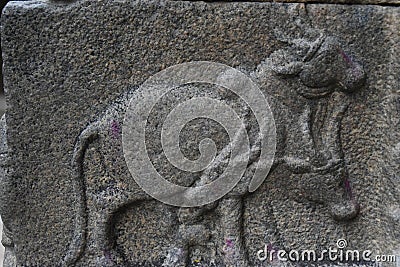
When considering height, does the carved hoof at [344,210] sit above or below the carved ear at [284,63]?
below

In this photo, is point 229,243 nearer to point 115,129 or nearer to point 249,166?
point 249,166

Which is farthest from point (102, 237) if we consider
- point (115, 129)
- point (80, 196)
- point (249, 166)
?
point (249, 166)

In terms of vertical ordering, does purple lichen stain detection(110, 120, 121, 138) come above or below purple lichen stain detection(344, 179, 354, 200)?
above

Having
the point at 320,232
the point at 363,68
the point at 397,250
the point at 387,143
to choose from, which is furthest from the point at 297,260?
the point at 363,68

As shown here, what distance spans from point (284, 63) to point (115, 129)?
471 mm

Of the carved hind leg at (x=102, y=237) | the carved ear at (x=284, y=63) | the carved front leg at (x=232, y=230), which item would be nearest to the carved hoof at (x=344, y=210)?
the carved front leg at (x=232, y=230)

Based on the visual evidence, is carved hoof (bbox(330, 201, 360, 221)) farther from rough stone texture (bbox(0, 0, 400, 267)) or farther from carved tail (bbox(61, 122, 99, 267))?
carved tail (bbox(61, 122, 99, 267))

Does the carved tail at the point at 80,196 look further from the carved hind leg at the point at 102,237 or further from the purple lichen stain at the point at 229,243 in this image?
the purple lichen stain at the point at 229,243

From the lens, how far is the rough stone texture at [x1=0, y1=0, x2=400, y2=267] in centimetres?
133

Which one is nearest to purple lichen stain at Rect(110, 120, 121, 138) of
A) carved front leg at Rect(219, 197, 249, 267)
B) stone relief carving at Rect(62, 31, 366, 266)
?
stone relief carving at Rect(62, 31, 366, 266)

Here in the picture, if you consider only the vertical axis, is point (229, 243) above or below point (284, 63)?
below

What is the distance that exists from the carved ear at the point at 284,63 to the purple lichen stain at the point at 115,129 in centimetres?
43

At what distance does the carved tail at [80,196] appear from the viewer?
1372 mm

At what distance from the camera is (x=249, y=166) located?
1.37 m
